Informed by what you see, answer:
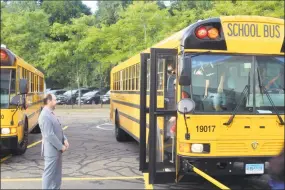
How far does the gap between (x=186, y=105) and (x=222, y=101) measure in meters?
0.64

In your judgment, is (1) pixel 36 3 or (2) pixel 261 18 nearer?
(2) pixel 261 18

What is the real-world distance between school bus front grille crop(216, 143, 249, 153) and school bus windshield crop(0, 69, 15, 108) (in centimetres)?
465

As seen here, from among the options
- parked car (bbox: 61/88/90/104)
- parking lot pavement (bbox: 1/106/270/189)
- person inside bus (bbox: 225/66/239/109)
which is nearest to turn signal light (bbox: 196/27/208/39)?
person inside bus (bbox: 225/66/239/109)

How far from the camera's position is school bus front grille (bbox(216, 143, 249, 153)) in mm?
5734

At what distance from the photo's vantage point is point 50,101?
5.62 metres

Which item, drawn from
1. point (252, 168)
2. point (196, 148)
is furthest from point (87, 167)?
point (252, 168)

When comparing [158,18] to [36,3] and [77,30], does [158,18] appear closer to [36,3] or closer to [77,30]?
[77,30]

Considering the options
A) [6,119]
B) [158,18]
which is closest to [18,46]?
[158,18]

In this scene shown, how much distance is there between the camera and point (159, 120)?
247 inches

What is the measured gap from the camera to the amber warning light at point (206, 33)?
19.0 feet

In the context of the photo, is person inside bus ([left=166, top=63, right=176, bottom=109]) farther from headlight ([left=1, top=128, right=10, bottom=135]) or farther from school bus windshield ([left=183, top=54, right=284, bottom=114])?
headlight ([left=1, top=128, right=10, bottom=135])

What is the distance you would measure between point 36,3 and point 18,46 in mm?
16459

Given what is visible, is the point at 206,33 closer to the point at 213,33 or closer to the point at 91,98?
the point at 213,33

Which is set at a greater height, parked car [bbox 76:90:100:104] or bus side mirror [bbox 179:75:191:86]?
bus side mirror [bbox 179:75:191:86]
